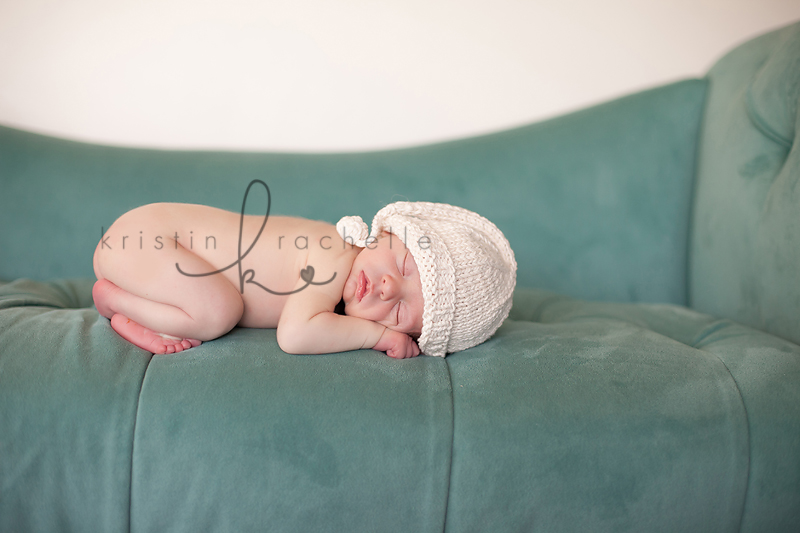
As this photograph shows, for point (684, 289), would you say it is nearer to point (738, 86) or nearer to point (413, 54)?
point (738, 86)

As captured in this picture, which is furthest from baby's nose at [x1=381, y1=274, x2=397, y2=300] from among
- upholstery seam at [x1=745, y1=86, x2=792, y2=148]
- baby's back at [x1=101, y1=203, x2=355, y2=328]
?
upholstery seam at [x1=745, y1=86, x2=792, y2=148]

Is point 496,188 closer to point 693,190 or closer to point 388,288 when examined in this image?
point 693,190

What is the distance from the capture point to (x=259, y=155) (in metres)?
1.76

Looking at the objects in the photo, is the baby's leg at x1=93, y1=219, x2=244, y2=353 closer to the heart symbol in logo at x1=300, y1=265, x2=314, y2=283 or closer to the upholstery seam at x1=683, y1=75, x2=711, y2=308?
the heart symbol in logo at x1=300, y1=265, x2=314, y2=283

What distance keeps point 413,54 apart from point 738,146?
4.04 feet

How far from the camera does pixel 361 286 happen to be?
103 centimetres

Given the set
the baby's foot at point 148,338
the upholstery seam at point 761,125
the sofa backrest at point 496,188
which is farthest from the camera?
the sofa backrest at point 496,188

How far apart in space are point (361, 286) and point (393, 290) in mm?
76

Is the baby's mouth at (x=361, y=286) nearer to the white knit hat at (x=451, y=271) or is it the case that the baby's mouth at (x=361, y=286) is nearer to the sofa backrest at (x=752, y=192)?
the white knit hat at (x=451, y=271)

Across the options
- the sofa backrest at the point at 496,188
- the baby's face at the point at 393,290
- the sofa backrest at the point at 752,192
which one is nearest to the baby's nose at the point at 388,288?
the baby's face at the point at 393,290

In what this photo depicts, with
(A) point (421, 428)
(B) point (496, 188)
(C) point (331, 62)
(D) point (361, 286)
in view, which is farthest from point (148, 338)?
(C) point (331, 62)

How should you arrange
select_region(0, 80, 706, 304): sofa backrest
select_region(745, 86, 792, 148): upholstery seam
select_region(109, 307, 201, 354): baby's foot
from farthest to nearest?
select_region(0, 80, 706, 304): sofa backrest < select_region(745, 86, 792, 148): upholstery seam < select_region(109, 307, 201, 354): baby's foot

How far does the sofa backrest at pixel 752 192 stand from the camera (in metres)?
1.16

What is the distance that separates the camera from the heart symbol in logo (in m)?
1.04
